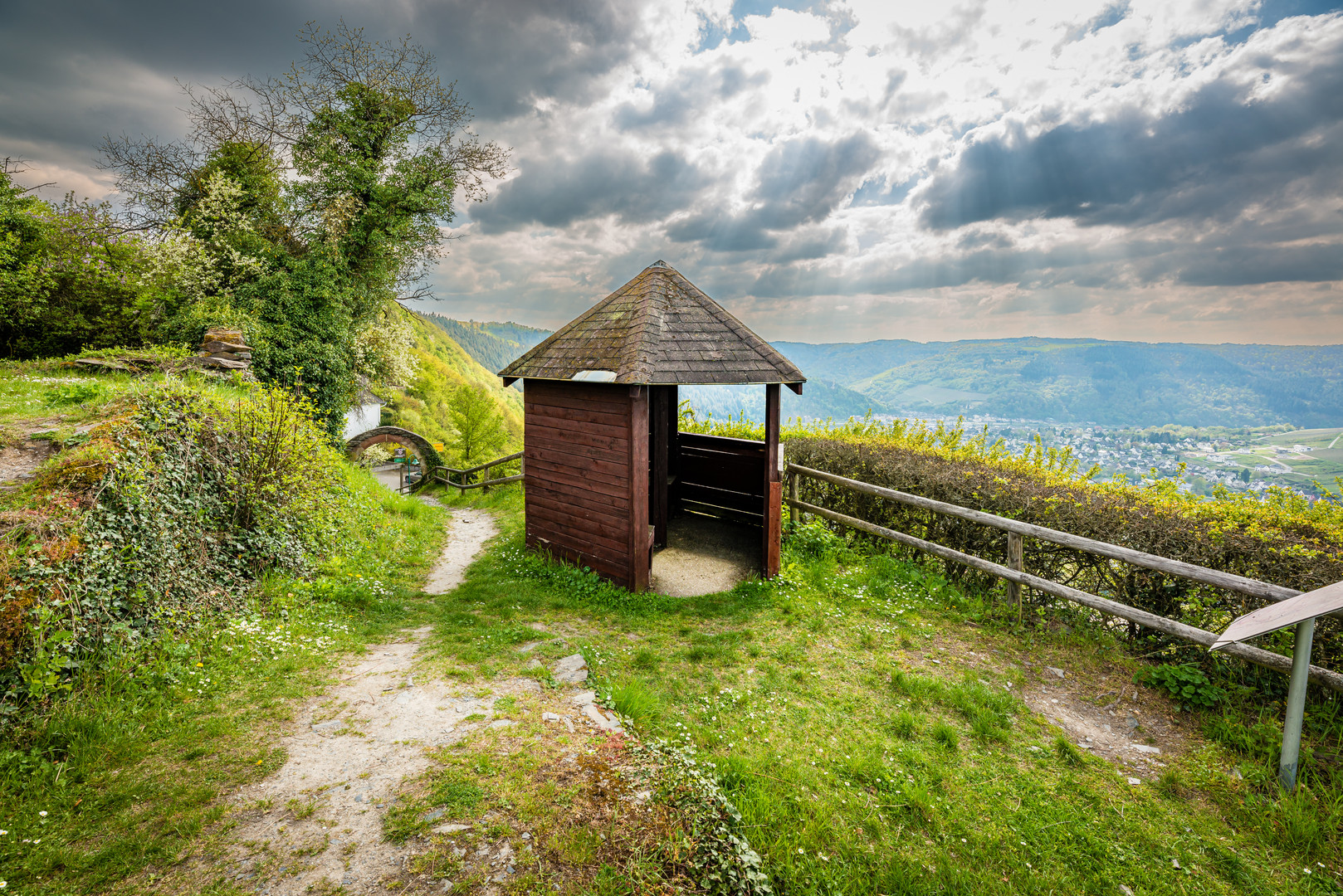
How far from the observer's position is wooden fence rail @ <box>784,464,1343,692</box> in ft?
12.7

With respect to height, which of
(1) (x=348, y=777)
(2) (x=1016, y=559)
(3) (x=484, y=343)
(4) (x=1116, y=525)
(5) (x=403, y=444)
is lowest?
(1) (x=348, y=777)

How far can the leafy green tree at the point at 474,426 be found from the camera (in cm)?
2386

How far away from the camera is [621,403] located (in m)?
6.58

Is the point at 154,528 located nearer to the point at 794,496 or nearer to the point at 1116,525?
the point at 794,496

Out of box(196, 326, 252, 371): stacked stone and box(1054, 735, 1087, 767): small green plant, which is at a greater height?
box(196, 326, 252, 371): stacked stone

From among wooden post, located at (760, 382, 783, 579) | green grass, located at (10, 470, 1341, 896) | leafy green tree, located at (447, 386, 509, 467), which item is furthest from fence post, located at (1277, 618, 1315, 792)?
leafy green tree, located at (447, 386, 509, 467)

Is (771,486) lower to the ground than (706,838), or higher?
higher

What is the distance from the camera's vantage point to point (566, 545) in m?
7.57

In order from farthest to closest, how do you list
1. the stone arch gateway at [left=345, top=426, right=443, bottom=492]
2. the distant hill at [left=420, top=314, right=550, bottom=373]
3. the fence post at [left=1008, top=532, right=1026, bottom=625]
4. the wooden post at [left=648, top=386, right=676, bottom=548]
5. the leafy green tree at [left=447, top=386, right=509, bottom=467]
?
the distant hill at [left=420, top=314, right=550, bottom=373]
the leafy green tree at [left=447, top=386, right=509, bottom=467]
the stone arch gateway at [left=345, top=426, right=443, bottom=492]
the wooden post at [left=648, top=386, right=676, bottom=548]
the fence post at [left=1008, top=532, right=1026, bottom=625]

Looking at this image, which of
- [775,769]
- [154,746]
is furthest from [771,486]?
[154,746]

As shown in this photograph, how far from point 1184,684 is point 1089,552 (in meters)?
1.29

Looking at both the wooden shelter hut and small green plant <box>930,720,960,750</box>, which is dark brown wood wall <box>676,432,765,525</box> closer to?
the wooden shelter hut

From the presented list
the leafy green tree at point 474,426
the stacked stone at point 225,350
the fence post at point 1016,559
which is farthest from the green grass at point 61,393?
the leafy green tree at point 474,426

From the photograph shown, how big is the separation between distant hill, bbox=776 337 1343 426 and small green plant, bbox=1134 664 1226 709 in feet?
88.0
